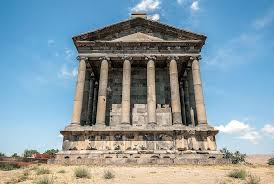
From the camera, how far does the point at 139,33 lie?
2183 centimetres

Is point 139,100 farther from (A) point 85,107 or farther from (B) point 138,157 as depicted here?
(B) point 138,157

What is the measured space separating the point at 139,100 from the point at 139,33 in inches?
226

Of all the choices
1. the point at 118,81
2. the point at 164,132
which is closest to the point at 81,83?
the point at 118,81

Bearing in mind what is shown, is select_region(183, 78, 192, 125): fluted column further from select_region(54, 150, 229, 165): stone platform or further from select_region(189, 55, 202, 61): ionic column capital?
select_region(54, 150, 229, 165): stone platform

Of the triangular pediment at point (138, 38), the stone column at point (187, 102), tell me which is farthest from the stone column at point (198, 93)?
the triangular pediment at point (138, 38)

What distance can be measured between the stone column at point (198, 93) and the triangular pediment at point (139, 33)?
8.26ft

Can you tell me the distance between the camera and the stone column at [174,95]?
1836cm

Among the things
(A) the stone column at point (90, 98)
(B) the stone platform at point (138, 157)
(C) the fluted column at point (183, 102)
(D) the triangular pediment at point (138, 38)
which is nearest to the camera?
(B) the stone platform at point (138, 157)

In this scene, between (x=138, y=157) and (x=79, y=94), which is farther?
(x=79, y=94)

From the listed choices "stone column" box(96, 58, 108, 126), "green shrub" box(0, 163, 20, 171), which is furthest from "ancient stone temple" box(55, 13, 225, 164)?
"green shrub" box(0, 163, 20, 171)

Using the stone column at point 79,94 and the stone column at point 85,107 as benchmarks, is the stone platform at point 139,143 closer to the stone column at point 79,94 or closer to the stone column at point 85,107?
the stone column at point 79,94

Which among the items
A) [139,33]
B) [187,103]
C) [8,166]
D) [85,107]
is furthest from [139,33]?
[8,166]

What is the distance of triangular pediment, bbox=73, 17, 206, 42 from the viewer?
830 inches

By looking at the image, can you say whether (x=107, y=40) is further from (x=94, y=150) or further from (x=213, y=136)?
(x=213, y=136)
